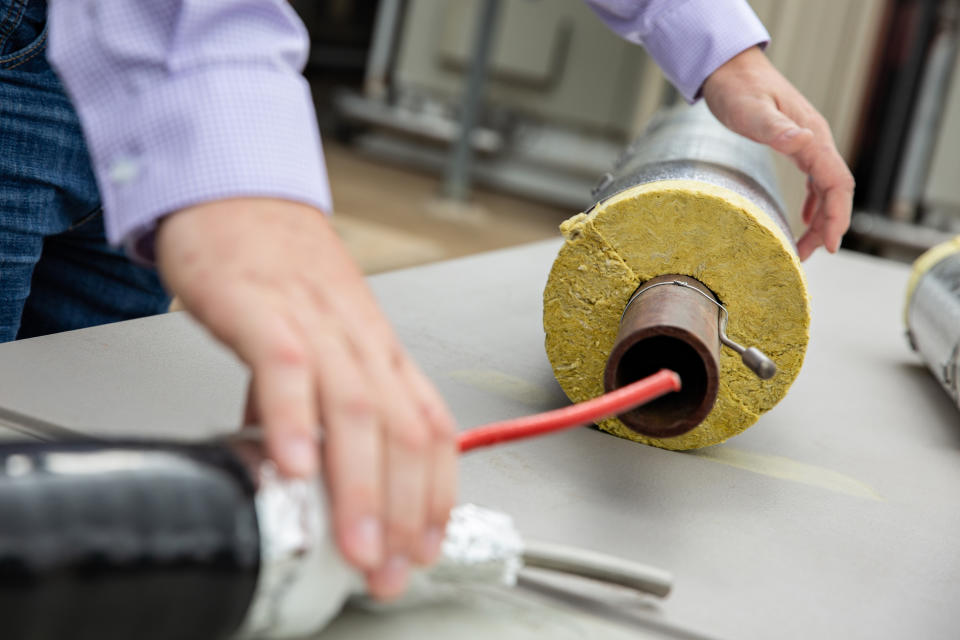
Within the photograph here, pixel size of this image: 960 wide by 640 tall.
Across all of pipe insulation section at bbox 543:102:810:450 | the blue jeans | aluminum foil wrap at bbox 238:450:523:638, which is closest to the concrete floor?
the blue jeans

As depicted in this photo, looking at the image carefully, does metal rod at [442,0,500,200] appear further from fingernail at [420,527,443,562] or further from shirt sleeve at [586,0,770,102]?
fingernail at [420,527,443,562]

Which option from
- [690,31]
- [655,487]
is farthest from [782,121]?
[655,487]

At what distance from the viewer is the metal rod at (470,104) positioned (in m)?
3.22

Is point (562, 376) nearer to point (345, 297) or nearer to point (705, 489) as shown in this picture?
point (705, 489)

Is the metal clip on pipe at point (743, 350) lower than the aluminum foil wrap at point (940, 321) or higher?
higher

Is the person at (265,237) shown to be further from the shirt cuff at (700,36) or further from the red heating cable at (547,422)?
the shirt cuff at (700,36)

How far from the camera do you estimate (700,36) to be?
2.61 feet

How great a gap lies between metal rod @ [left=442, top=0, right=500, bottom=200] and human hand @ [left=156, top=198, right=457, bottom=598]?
9.80ft

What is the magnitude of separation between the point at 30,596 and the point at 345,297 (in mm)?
140

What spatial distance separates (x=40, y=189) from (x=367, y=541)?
48 cm

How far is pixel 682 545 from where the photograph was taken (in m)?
0.48

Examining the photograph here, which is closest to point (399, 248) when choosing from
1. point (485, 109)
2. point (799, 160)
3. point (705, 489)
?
point (485, 109)

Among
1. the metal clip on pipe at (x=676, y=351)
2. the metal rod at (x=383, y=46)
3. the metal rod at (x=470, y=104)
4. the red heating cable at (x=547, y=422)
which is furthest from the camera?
the metal rod at (x=383, y=46)

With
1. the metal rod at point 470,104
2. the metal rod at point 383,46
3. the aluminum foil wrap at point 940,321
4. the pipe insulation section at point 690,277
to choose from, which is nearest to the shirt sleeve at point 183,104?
the pipe insulation section at point 690,277
